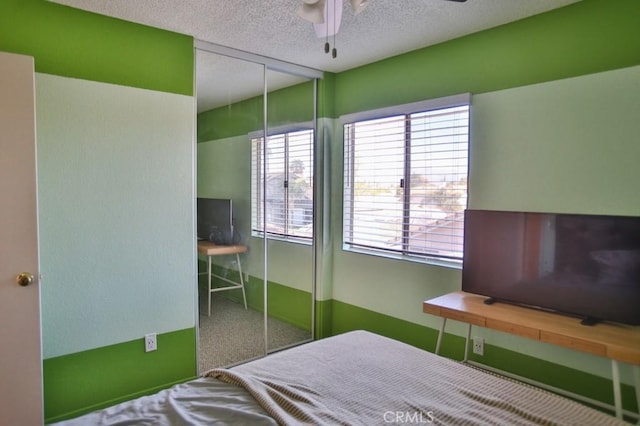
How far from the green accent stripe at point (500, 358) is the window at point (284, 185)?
2.95 feet

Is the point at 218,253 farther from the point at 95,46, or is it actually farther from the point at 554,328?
the point at 554,328

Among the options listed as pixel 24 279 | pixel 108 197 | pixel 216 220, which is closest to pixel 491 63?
pixel 216 220

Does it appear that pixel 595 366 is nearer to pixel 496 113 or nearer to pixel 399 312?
pixel 399 312

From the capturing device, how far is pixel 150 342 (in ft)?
9.08

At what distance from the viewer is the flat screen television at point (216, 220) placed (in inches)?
122

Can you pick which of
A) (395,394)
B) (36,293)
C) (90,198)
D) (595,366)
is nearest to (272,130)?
(90,198)

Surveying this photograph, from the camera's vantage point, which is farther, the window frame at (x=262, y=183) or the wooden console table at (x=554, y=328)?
the window frame at (x=262, y=183)

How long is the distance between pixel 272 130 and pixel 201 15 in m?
1.18

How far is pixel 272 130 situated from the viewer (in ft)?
11.5

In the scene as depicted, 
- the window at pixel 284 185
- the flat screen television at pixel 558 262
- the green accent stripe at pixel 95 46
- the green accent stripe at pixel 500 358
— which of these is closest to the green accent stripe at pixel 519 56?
the window at pixel 284 185

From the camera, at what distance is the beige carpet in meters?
3.19

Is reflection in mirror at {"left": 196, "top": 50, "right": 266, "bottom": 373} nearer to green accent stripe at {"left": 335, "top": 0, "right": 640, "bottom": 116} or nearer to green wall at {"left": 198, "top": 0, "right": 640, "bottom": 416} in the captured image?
green wall at {"left": 198, "top": 0, "right": 640, "bottom": 416}

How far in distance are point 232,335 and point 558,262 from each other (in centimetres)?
250

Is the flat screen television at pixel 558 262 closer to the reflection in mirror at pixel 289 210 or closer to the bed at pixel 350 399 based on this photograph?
the bed at pixel 350 399
